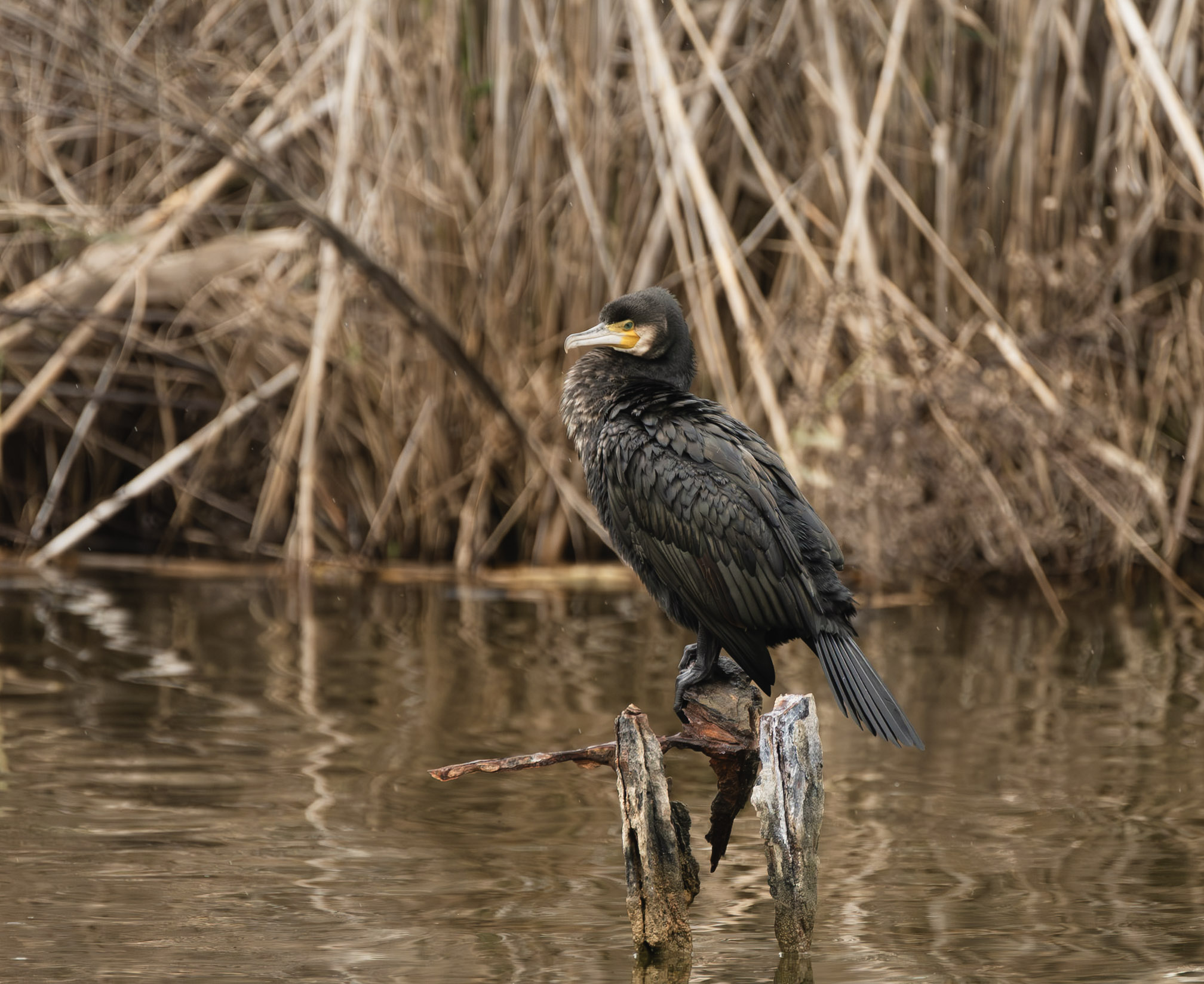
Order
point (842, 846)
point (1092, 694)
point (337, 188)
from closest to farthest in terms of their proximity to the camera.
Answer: point (842, 846) < point (1092, 694) < point (337, 188)

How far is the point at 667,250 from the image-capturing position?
716 centimetres

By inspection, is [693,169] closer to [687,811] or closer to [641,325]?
[641,325]

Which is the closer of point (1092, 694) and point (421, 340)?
point (1092, 694)

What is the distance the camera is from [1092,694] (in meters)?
5.48

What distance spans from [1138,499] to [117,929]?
4762 mm

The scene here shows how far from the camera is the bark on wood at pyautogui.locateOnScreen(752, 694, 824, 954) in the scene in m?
2.89

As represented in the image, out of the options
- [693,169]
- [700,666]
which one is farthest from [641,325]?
[693,169]

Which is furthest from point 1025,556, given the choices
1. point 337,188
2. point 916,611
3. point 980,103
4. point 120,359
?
point 120,359

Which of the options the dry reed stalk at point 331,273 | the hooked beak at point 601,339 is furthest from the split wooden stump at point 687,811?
the dry reed stalk at point 331,273

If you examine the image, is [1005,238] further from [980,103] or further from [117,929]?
[117,929]

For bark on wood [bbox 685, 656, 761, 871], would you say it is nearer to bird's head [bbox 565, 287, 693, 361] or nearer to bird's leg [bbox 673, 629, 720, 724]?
bird's leg [bbox 673, 629, 720, 724]

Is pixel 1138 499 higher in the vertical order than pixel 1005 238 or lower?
lower

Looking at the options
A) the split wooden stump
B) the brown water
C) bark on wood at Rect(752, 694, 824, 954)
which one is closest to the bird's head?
the split wooden stump

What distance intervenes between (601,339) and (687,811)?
1.12 metres
